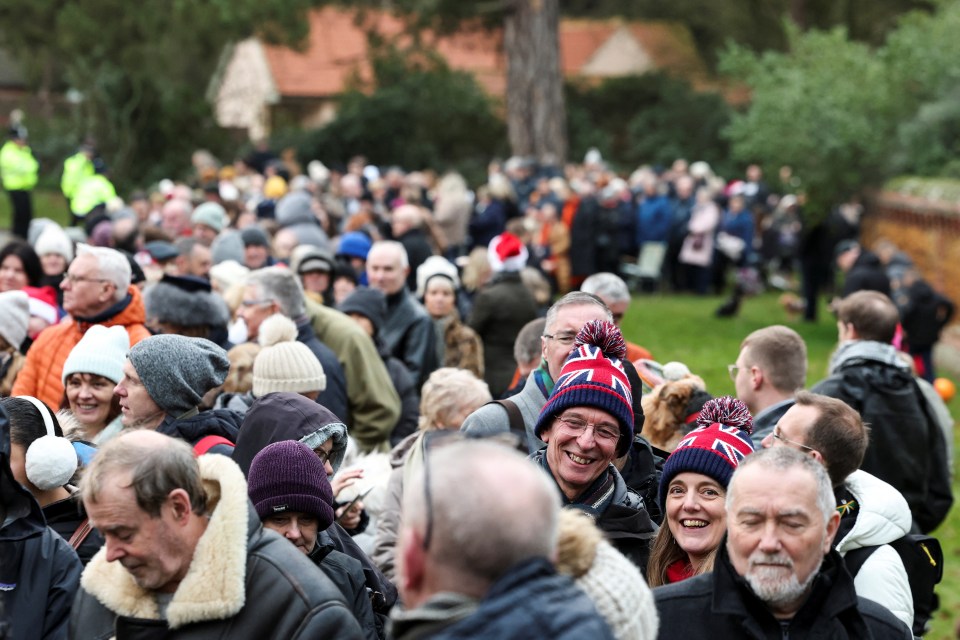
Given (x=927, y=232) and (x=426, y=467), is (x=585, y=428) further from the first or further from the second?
(x=927, y=232)

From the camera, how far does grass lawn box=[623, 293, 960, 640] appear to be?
10.8 metres

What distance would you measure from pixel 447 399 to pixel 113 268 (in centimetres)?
201

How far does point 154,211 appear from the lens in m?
17.9

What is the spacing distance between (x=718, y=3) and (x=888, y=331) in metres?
37.7

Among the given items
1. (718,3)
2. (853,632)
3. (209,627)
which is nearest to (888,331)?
(853,632)

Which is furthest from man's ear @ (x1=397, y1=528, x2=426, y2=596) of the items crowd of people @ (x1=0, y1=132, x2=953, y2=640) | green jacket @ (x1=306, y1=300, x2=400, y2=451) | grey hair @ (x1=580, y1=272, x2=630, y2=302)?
grey hair @ (x1=580, y1=272, x2=630, y2=302)

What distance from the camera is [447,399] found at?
633 cm

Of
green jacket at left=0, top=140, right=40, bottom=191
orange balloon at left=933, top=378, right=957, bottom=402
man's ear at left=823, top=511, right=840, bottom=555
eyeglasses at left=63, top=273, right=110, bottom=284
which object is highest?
man's ear at left=823, top=511, right=840, bottom=555

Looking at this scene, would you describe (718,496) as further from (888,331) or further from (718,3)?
(718,3)

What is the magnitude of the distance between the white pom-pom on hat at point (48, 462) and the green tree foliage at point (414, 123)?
96.6ft

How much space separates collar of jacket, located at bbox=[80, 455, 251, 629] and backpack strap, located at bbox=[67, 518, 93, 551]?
109 centimetres

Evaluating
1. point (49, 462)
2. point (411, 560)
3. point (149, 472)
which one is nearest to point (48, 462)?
point (49, 462)

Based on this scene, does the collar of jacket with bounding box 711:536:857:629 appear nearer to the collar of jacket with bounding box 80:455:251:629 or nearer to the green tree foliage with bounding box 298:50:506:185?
the collar of jacket with bounding box 80:455:251:629

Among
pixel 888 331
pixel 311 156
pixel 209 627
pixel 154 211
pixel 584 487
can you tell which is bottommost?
pixel 311 156
